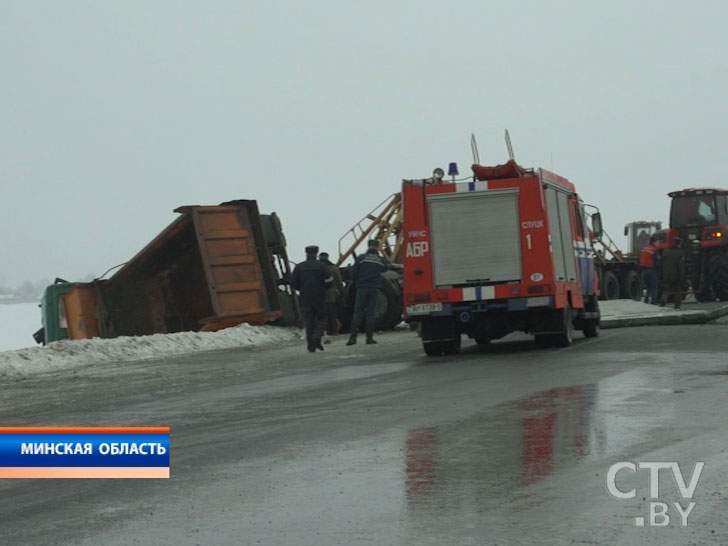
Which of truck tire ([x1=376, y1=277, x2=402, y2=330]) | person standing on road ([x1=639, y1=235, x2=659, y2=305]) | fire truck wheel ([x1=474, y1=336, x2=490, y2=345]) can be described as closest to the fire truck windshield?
person standing on road ([x1=639, y1=235, x2=659, y2=305])

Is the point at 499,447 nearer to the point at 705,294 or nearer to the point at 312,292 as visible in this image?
the point at 312,292

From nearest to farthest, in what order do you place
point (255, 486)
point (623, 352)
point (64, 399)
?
point (255, 486), point (64, 399), point (623, 352)

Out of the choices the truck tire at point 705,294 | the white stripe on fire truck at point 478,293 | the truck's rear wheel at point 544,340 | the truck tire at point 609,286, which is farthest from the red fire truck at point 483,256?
the truck tire at point 705,294

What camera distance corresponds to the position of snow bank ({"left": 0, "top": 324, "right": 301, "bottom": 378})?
20.7 m

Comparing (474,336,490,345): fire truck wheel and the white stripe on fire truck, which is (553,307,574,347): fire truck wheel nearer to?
the white stripe on fire truck

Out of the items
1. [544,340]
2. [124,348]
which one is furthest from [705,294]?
[124,348]

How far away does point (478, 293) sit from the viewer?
19.5 metres

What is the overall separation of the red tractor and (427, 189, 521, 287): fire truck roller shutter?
19591mm

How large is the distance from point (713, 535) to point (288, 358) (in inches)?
582

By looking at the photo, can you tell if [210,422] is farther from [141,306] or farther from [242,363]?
[141,306]

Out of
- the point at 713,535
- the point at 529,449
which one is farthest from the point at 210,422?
the point at 713,535

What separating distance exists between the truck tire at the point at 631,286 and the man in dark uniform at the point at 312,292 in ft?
57.1

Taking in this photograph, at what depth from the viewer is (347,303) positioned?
27234 millimetres

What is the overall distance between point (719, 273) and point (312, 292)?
18.5 metres
